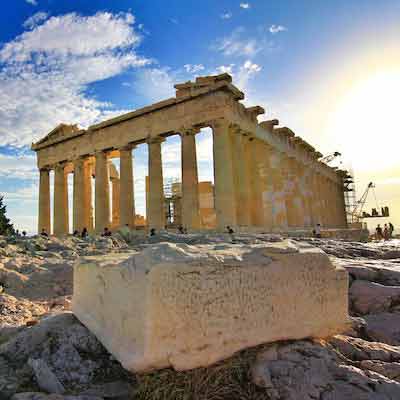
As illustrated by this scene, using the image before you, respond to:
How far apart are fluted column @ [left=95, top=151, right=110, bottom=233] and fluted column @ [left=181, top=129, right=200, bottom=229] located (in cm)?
685

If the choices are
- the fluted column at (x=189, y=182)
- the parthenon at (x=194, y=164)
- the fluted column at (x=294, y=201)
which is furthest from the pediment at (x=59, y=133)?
the fluted column at (x=294, y=201)

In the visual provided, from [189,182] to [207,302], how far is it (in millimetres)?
18053

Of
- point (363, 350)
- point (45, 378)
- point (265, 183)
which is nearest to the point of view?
point (45, 378)

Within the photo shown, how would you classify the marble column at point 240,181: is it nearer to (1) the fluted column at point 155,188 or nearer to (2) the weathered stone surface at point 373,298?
(1) the fluted column at point 155,188

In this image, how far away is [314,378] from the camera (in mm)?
2473

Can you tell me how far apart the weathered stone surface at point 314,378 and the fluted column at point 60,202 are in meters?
27.0

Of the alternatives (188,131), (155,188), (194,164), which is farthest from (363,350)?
(155,188)

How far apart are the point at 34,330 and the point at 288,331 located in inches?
90.0

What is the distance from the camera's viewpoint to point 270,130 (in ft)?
82.6

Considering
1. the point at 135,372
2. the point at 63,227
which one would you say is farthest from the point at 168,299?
the point at 63,227

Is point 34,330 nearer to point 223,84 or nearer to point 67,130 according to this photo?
point 223,84

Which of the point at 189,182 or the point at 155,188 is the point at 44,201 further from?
the point at 189,182

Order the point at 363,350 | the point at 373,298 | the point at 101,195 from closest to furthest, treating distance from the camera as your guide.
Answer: the point at 363,350 < the point at 373,298 < the point at 101,195

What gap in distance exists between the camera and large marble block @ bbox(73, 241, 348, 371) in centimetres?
239
